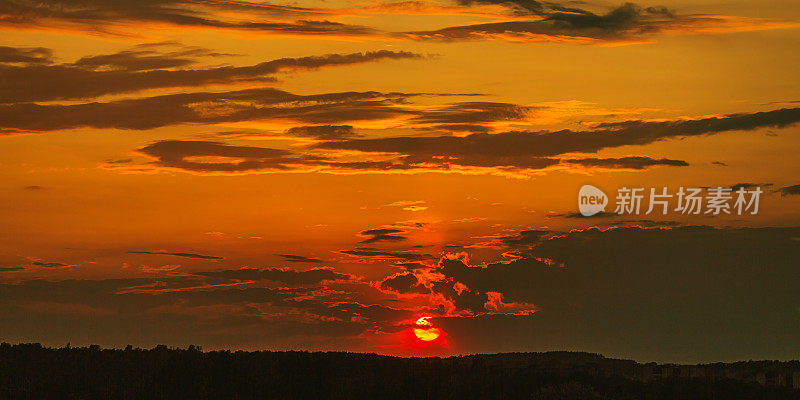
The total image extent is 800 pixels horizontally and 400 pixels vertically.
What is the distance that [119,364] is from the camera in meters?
65.6

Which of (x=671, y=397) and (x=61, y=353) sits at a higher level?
(x=61, y=353)

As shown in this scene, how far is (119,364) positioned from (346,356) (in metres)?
13.8

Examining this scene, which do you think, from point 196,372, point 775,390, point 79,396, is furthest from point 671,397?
point 79,396

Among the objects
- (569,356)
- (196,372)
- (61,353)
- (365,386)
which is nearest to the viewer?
(365,386)

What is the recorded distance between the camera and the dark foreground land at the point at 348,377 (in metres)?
54.4

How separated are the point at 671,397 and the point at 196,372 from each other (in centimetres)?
2770

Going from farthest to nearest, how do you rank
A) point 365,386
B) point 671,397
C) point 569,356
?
point 569,356
point 365,386
point 671,397

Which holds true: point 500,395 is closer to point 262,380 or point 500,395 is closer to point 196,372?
point 262,380

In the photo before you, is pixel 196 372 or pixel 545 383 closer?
pixel 545 383

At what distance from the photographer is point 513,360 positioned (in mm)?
72375

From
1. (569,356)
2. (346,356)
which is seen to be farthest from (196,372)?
(569,356)

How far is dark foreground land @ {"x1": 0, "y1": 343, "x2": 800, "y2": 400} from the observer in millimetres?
54406

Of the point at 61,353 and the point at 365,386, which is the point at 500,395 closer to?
the point at 365,386

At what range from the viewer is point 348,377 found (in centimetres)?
6144
